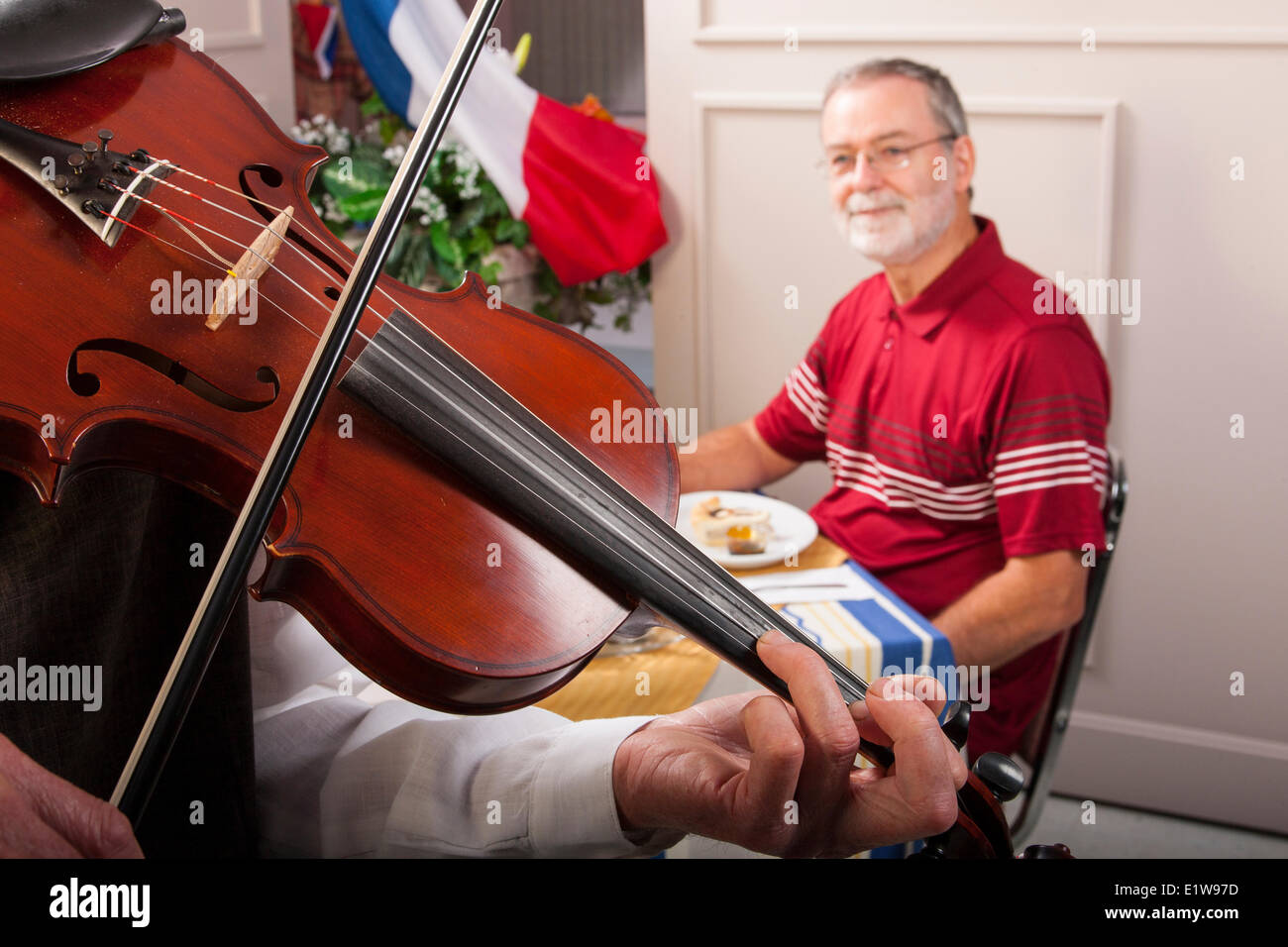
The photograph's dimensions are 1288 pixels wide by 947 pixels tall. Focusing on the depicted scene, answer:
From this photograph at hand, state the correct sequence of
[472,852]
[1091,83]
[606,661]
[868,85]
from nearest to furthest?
[472,852] → [606,661] → [868,85] → [1091,83]

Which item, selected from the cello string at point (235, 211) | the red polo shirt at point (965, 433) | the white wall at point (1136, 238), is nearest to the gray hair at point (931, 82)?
the red polo shirt at point (965, 433)

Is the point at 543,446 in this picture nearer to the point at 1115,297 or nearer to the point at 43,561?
the point at 43,561

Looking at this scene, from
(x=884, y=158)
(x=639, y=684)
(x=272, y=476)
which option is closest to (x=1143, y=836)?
(x=884, y=158)

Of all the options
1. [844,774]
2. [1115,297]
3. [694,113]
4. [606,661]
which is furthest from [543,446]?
[694,113]

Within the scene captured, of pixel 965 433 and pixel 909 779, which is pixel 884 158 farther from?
pixel 909 779

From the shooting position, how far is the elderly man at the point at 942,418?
1521 mm

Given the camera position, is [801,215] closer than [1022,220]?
No

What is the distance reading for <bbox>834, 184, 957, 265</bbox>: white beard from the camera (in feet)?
5.82

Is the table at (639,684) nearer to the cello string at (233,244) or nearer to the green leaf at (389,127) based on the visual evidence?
the cello string at (233,244)

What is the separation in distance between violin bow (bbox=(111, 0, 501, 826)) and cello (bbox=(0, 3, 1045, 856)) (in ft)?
0.25

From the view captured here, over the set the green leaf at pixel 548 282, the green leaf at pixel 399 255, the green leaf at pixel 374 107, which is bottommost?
the green leaf at pixel 548 282

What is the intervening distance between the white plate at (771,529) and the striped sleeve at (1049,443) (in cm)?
28
